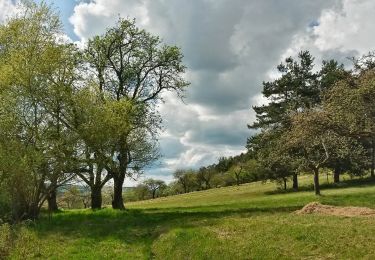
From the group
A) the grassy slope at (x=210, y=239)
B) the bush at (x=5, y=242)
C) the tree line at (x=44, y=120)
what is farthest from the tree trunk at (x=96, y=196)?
the bush at (x=5, y=242)

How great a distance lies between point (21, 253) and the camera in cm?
2470

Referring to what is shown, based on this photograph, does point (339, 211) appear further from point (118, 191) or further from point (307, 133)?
point (118, 191)

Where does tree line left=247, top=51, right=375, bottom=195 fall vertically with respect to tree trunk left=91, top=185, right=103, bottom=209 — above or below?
above

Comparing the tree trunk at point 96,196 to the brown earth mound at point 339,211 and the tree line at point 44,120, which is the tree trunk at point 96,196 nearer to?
the tree line at point 44,120

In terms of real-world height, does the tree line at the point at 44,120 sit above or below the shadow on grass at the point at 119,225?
above

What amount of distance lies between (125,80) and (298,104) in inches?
1223

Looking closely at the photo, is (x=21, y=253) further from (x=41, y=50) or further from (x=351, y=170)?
(x=351, y=170)

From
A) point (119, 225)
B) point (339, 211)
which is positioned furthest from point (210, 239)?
point (119, 225)

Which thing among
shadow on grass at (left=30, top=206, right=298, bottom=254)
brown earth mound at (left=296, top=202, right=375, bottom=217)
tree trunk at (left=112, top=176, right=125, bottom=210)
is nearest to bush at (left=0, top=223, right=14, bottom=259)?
shadow on grass at (left=30, top=206, right=298, bottom=254)

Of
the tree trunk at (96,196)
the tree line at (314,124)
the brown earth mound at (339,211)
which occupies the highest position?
the tree line at (314,124)

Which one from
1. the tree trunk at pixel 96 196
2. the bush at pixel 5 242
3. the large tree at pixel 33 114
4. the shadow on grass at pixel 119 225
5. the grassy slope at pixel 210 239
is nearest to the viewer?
the grassy slope at pixel 210 239

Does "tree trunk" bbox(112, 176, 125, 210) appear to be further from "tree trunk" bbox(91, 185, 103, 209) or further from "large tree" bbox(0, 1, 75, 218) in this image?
"large tree" bbox(0, 1, 75, 218)

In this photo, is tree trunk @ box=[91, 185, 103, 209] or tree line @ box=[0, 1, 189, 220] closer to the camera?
tree line @ box=[0, 1, 189, 220]

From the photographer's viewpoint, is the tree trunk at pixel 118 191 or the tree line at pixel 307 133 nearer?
the tree line at pixel 307 133
